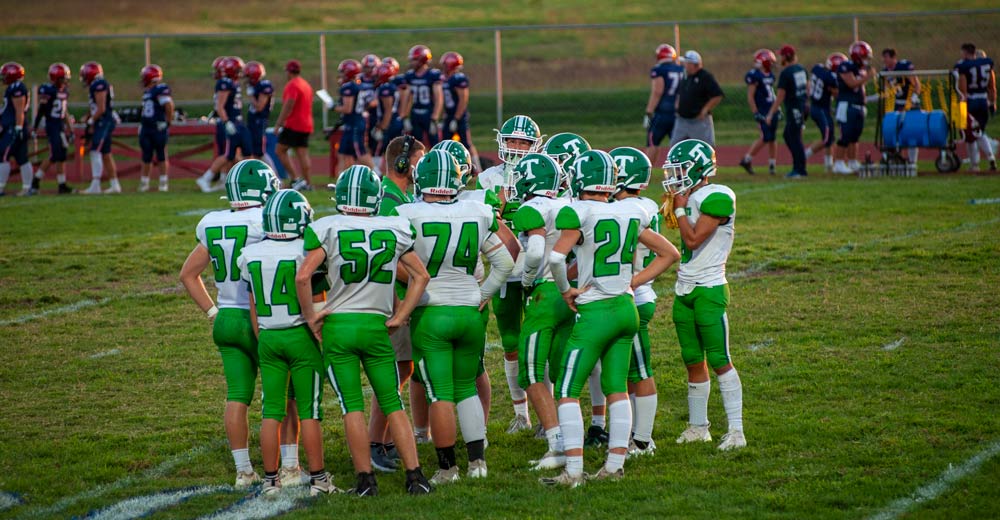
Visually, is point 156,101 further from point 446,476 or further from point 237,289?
point 446,476

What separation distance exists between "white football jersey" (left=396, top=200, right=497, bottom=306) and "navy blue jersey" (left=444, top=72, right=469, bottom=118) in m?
12.0

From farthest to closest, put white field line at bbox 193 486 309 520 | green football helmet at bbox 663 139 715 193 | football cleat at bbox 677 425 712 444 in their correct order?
football cleat at bbox 677 425 712 444
green football helmet at bbox 663 139 715 193
white field line at bbox 193 486 309 520

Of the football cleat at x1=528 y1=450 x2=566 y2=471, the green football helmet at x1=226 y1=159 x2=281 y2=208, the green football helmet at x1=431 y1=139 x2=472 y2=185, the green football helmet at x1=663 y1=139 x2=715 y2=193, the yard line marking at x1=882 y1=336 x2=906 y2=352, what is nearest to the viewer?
the green football helmet at x1=226 y1=159 x2=281 y2=208

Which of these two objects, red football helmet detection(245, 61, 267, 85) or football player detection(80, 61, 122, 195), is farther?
football player detection(80, 61, 122, 195)

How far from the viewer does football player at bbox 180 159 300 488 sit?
18.6ft

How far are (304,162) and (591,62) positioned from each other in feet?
64.1

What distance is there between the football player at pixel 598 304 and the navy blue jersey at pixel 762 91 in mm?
12301

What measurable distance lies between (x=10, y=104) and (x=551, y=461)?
1382cm

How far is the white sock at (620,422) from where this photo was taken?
18.5 ft

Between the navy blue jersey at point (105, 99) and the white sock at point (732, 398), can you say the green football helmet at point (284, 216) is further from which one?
the navy blue jersey at point (105, 99)

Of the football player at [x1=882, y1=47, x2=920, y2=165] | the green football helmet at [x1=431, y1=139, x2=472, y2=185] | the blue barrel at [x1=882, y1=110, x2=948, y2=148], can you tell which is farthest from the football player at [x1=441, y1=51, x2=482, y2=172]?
the green football helmet at [x1=431, y1=139, x2=472, y2=185]

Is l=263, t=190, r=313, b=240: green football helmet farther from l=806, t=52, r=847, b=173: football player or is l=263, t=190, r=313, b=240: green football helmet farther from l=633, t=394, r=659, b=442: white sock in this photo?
l=806, t=52, r=847, b=173: football player

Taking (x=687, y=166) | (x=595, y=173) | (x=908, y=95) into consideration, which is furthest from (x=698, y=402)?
(x=908, y=95)

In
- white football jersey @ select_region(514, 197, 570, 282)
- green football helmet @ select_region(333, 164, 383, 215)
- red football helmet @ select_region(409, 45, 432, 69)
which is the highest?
red football helmet @ select_region(409, 45, 432, 69)
